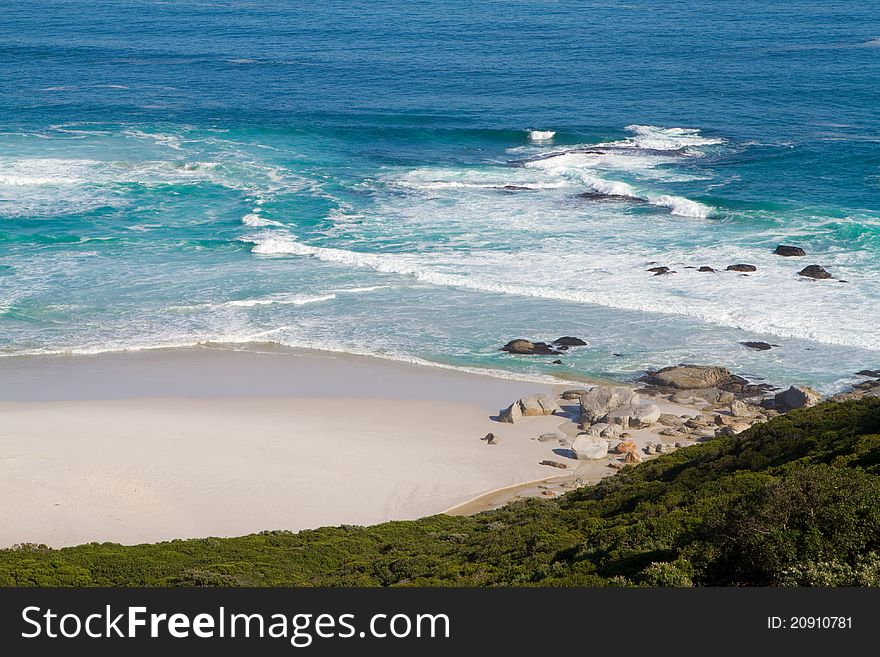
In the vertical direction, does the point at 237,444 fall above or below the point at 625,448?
above

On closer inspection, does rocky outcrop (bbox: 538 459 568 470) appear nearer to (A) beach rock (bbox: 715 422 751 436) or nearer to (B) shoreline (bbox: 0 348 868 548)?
(B) shoreline (bbox: 0 348 868 548)

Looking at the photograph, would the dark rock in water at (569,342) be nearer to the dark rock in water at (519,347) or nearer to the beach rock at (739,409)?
the dark rock in water at (519,347)

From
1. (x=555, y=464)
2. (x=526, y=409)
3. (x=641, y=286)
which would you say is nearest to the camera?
(x=555, y=464)

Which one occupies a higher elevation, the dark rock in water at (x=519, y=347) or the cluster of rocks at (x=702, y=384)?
the dark rock in water at (x=519, y=347)

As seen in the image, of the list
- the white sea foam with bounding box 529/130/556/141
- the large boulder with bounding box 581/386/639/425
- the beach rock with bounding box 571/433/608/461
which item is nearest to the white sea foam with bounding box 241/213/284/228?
the white sea foam with bounding box 529/130/556/141

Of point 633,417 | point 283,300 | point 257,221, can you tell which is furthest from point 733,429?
point 257,221

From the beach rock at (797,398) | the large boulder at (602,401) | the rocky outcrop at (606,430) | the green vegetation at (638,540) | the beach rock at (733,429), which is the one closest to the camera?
the green vegetation at (638,540)

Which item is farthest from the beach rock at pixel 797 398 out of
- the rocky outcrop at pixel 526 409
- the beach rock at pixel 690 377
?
the rocky outcrop at pixel 526 409

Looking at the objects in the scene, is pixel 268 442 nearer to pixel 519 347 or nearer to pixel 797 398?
pixel 519 347
